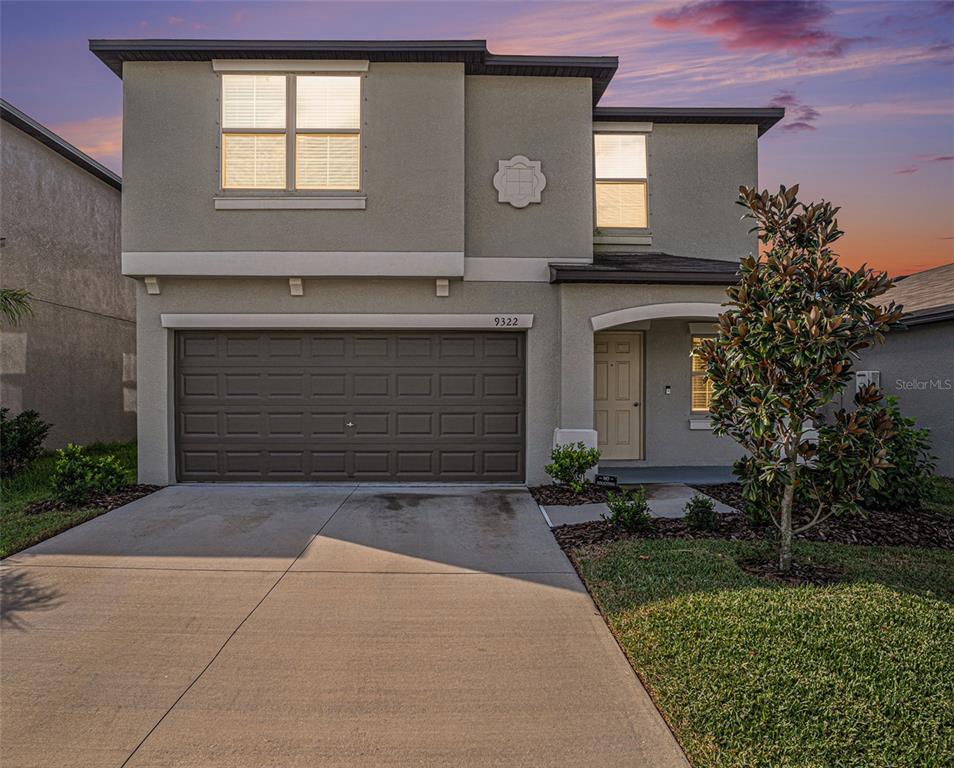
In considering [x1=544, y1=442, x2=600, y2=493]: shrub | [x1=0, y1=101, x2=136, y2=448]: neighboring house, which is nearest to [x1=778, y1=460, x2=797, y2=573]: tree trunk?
[x1=544, y1=442, x2=600, y2=493]: shrub

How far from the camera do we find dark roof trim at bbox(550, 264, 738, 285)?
918cm

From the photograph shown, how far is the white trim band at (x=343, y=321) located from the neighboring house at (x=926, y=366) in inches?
261

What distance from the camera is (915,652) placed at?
12.6 ft

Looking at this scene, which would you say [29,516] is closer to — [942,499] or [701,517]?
[701,517]

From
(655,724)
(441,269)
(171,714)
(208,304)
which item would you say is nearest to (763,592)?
(655,724)

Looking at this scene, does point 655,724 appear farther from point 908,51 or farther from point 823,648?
point 908,51

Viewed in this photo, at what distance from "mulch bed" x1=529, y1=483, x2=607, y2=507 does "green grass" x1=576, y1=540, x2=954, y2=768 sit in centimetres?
256

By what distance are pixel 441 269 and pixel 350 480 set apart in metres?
3.64

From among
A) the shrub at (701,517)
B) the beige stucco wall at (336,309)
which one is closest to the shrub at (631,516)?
the shrub at (701,517)

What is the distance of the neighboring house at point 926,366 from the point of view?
10.4 meters

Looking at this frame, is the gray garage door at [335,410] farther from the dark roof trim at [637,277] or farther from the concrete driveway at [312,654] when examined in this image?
the concrete driveway at [312,654]

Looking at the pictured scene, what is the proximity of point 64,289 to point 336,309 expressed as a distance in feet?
26.0

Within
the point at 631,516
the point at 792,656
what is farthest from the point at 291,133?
the point at 792,656

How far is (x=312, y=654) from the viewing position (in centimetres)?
413
